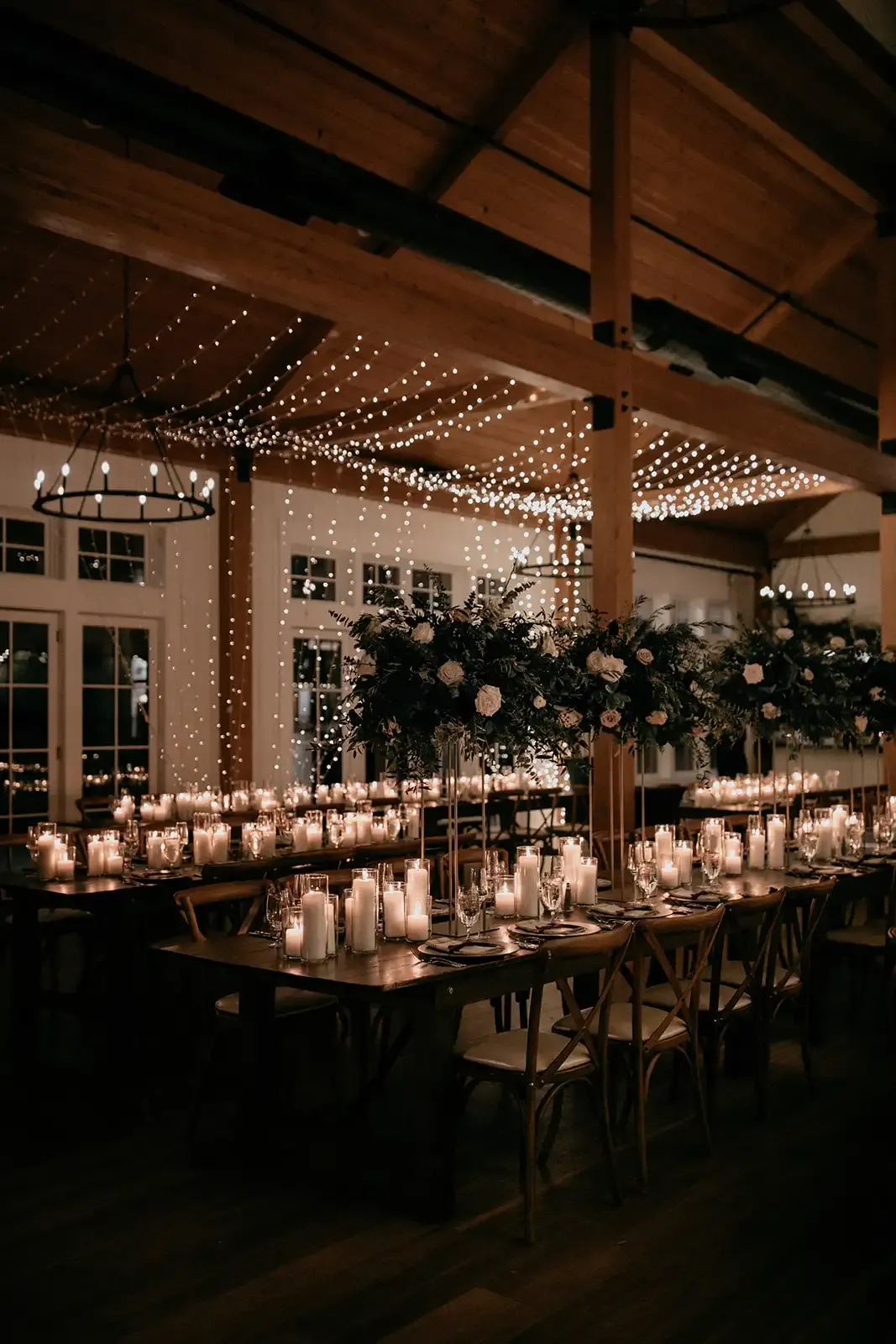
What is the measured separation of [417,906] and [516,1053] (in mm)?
676

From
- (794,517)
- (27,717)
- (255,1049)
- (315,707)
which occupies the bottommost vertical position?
(255,1049)

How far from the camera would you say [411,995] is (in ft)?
12.8

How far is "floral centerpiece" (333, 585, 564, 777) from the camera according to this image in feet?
15.8

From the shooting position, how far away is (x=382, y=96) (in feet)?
26.6

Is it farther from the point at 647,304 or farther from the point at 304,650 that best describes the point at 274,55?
the point at 304,650

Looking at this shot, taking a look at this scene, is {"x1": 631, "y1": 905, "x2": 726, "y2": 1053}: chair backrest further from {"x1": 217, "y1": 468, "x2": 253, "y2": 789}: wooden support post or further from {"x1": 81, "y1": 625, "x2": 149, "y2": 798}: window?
{"x1": 217, "y1": 468, "x2": 253, "y2": 789}: wooden support post

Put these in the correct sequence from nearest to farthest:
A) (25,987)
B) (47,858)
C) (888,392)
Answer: (25,987) → (47,858) → (888,392)

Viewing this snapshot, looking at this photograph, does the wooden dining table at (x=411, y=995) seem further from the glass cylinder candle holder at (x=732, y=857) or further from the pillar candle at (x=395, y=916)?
the glass cylinder candle holder at (x=732, y=857)

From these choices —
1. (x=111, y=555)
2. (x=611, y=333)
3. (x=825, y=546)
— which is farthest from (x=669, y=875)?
(x=825, y=546)

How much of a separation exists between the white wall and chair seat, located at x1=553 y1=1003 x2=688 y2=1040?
6.38m

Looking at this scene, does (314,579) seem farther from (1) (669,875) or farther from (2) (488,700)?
(2) (488,700)

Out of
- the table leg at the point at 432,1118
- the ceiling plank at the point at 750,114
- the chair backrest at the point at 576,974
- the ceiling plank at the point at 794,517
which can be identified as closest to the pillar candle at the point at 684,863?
the chair backrest at the point at 576,974

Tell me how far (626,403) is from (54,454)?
15.3 feet

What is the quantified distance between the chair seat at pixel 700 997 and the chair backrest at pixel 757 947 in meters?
0.02
